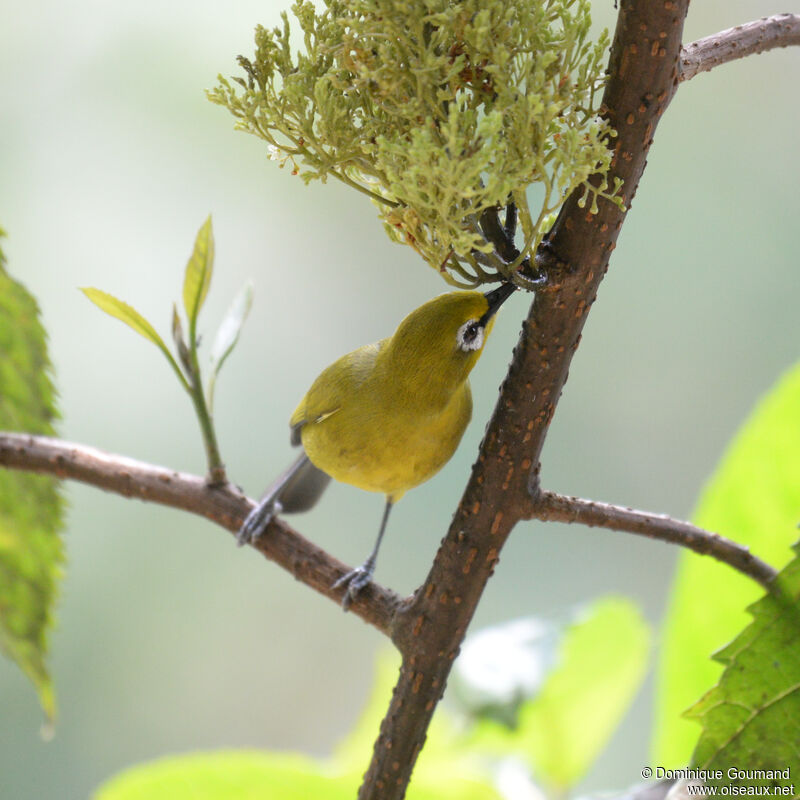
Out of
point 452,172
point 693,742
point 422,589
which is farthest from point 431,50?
point 693,742

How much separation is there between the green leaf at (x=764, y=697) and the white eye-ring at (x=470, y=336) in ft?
1.06

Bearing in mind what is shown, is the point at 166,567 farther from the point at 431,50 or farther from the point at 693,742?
the point at 431,50

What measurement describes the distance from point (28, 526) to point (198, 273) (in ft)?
1.54

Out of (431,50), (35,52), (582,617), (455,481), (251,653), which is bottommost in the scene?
(431,50)

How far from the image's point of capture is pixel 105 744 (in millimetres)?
2398

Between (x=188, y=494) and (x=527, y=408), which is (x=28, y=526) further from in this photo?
(x=527, y=408)

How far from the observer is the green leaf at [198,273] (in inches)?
34.4

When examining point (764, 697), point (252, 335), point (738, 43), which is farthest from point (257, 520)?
point (252, 335)

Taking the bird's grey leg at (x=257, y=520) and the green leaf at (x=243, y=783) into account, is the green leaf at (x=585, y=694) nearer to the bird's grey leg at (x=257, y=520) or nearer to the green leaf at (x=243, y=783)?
the green leaf at (x=243, y=783)

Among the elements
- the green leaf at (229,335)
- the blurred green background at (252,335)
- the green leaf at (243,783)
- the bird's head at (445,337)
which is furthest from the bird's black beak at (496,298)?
the blurred green background at (252,335)

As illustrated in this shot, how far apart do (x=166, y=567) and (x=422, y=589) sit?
188cm

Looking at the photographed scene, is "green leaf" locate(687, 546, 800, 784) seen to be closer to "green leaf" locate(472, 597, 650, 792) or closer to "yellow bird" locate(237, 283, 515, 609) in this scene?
"yellow bird" locate(237, 283, 515, 609)

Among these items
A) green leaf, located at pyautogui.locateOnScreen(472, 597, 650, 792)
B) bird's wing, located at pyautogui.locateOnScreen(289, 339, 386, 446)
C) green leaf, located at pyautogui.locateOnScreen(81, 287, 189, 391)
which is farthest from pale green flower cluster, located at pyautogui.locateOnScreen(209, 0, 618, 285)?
green leaf, located at pyautogui.locateOnScreen(472, 597, 650, 792)

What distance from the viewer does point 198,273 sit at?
881 mm
